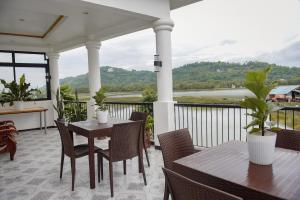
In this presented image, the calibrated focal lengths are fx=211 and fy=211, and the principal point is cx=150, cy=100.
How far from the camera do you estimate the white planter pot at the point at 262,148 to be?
1408mm

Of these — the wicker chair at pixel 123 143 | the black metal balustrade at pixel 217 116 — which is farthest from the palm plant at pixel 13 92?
the wicker chair at pixel 123 143

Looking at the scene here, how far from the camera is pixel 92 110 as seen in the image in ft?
19.7

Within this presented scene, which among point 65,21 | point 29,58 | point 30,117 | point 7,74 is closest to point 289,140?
point 65,21

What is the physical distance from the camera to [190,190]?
1032 mm

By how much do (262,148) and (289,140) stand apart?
2.25 feet

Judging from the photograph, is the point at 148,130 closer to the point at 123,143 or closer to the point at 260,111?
the point at 123,143

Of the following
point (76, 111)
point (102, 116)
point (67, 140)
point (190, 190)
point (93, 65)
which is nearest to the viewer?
point (190, 190)

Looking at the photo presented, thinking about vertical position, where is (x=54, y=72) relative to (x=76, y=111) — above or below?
above

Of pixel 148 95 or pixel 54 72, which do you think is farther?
pixel 54 72

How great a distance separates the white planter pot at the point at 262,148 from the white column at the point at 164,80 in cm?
275

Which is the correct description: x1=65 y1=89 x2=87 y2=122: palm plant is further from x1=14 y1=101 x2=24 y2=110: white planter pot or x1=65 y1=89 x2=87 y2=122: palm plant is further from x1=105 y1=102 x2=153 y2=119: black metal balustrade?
x1=14 y1=101 x2=24 y2=110: white planter pot

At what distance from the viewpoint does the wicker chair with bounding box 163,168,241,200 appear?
35.9 inches

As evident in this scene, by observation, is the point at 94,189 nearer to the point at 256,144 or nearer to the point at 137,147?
the point at 137,147

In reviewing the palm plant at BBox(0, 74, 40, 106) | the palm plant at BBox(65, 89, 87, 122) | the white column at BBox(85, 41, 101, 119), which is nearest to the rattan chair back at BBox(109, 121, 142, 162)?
the white column at BBox(85, 41, 101, 119)
